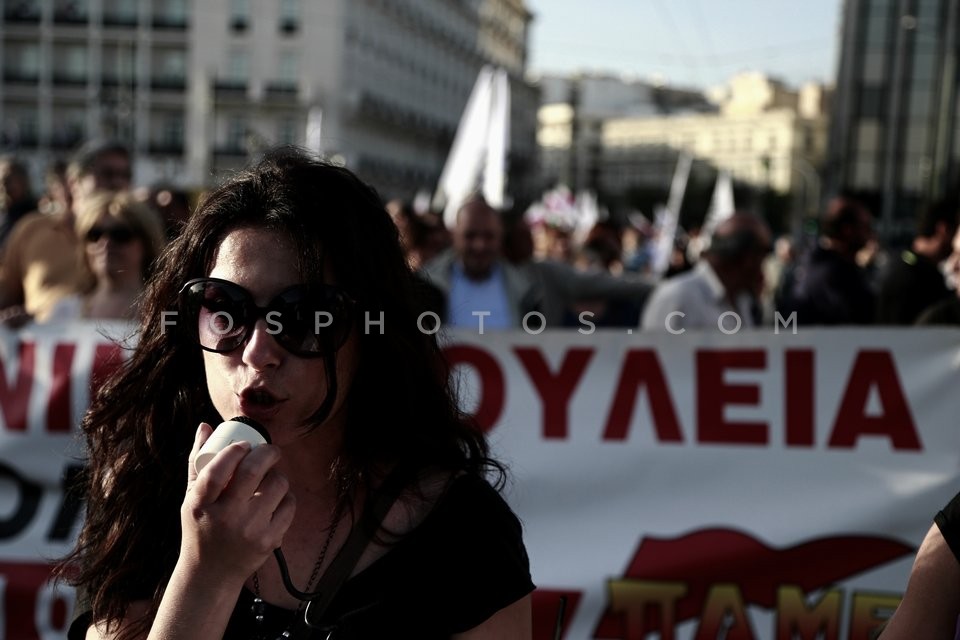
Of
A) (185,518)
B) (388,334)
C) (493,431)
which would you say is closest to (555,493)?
(493,431)

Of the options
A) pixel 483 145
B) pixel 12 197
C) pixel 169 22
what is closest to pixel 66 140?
pixel 169 22

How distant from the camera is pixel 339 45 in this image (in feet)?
204

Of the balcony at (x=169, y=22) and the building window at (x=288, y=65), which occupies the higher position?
the balcony at (x=169, y=22)

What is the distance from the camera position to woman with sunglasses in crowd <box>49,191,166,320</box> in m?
4.60

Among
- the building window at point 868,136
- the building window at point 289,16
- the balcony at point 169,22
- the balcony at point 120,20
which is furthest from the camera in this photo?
the balcony at point 120,20

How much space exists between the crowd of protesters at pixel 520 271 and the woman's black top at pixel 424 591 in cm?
265

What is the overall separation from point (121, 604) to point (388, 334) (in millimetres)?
583

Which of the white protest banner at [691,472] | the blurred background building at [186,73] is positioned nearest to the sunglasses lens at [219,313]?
the white protest banner at [691,472]

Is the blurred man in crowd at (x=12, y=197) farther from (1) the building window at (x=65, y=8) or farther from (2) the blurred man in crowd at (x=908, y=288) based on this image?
(1) the building window at (x=65, y=8)

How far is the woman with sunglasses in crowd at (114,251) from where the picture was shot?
15.1 feet

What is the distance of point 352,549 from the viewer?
1.79m

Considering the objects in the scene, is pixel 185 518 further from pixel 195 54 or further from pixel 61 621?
pixel 195 54

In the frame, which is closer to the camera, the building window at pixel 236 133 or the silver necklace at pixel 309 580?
the silver necklace at pixel 309 580

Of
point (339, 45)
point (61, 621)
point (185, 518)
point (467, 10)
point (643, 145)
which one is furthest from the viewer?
point (643, 145)
